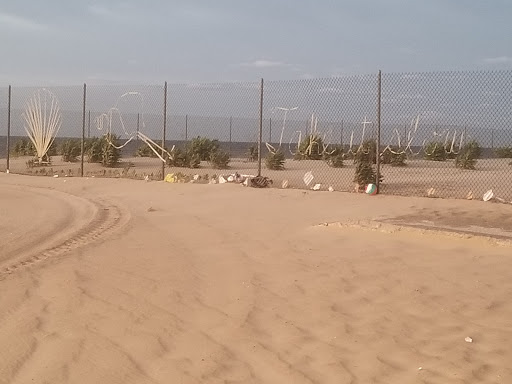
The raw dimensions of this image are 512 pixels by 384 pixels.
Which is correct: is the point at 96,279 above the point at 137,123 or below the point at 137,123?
below

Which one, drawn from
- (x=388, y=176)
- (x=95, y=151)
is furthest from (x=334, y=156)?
(x=95, y=151)

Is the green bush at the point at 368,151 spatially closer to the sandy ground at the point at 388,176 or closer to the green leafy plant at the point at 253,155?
the sandy ground at the point at 388,176

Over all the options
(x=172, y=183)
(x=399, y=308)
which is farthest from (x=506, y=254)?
(x=172, y=183)

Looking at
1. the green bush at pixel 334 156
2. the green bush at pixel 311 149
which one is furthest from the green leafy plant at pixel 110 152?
the green bush at pixel 334 156

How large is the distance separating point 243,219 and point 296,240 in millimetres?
1919

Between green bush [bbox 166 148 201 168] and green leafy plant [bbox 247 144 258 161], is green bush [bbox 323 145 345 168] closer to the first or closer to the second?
green bush [bbox 166 148 201 168]

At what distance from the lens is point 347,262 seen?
7023mm

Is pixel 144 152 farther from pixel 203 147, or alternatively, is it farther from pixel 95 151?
pixel 95 151

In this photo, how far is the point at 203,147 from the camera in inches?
973

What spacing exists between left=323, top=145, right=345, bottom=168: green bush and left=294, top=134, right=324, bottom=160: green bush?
295mm

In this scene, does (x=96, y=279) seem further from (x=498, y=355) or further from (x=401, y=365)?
(x=498, y=355)

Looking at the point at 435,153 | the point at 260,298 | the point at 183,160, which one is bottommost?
the point at 260,298

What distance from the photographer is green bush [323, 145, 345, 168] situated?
846 inches

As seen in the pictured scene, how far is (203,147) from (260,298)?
1929cm
